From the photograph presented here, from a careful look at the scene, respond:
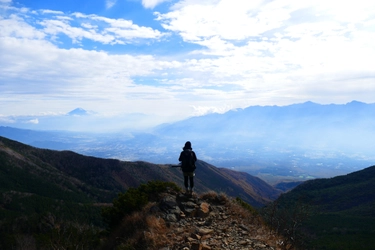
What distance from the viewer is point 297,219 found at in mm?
12078

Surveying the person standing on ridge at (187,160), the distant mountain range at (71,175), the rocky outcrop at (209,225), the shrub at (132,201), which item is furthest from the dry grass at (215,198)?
the distant mountain range at (71,175)

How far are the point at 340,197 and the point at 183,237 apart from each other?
70.4m

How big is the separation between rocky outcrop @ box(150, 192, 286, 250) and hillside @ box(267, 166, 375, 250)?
2226 mm

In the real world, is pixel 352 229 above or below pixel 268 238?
below

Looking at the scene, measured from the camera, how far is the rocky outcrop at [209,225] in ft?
27.7

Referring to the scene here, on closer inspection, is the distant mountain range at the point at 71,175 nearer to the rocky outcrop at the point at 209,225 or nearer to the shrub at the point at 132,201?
the shrub at the point at 132,201

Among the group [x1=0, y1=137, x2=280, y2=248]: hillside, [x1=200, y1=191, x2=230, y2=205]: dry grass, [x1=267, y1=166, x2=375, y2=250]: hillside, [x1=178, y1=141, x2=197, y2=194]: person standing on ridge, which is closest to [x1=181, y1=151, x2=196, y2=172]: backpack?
[x1=178, y1=141, x2=197, y2=194]: person standing on ridge

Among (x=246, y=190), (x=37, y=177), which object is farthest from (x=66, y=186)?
(x=246, y=190)

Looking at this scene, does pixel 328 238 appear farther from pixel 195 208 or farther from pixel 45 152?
pixel 45 152

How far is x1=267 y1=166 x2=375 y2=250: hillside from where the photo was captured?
31.9 metres

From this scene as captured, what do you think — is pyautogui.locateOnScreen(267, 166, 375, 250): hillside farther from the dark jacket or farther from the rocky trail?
the dark jacket

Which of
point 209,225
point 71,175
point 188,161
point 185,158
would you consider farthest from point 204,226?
point 71,175

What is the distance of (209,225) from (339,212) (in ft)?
181

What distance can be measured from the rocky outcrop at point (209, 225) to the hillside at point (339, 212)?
2.23m
